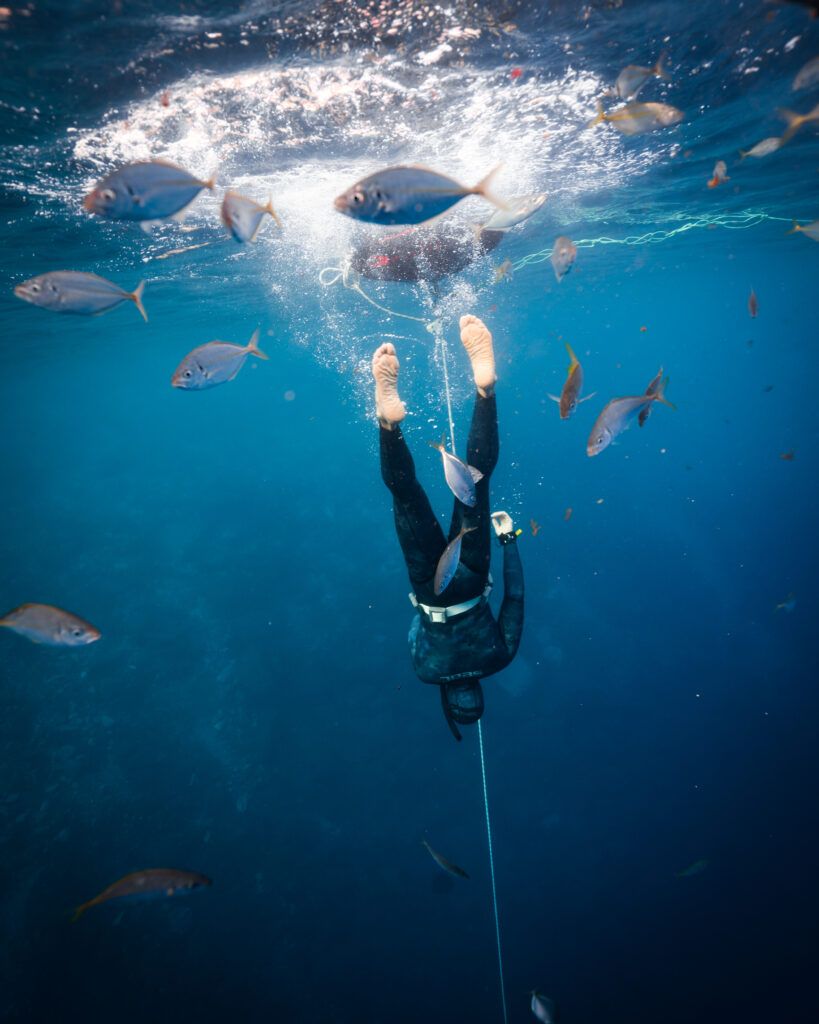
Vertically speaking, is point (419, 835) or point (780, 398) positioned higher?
point (419, 835)

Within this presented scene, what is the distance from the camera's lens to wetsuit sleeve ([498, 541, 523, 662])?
6551 mm

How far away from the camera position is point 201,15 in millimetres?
5820

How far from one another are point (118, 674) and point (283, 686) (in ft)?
17.1

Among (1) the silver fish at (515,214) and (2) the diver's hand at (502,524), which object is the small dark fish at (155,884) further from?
(1) the silver fish at (515,214)

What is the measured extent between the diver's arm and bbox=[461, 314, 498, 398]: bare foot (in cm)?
251

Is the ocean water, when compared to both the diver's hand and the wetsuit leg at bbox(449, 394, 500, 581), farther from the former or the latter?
the diver's hand

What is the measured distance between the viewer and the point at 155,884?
4383 millimetres

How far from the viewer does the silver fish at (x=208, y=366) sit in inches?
161

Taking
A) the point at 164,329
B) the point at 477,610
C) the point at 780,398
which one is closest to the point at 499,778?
the point at 477,610

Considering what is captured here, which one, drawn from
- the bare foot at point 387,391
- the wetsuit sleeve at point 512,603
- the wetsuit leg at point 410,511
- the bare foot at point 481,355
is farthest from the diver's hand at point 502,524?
the bare foot at point 387,391

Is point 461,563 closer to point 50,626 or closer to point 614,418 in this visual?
point 614,418

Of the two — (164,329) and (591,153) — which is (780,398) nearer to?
(591,153)

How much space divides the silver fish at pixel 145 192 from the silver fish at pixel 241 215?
0.23m

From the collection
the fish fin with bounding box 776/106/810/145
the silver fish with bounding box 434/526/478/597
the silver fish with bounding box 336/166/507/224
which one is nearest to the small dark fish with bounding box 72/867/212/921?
the silver fish with bounding box 434/526/478/597
